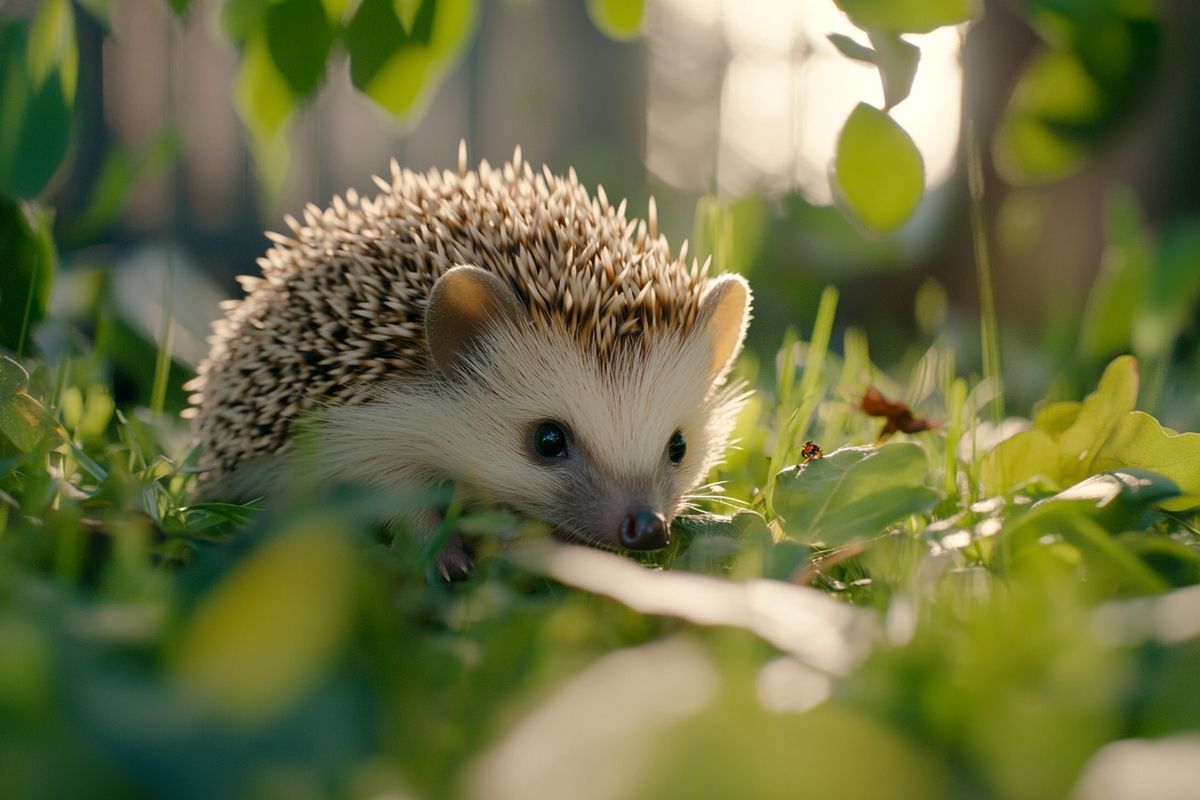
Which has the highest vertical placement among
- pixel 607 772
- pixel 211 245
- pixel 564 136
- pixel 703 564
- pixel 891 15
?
pixel 891 15

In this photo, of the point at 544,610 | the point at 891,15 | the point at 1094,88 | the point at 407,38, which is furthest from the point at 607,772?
the point at 1094,88

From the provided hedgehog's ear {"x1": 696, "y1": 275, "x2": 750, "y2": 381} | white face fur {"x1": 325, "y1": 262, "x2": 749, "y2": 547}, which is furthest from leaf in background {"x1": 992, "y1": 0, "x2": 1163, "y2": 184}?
white face fur {"x1": 325, "y1": 262, "x2": 749, "y2": 547}

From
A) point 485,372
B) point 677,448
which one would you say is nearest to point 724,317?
point 677,448

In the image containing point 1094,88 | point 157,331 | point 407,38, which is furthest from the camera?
point 1094,88

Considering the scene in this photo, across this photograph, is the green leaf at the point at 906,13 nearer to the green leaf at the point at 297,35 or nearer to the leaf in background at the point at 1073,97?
the green leaf at the point at 297,35

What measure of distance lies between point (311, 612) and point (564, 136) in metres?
7.27

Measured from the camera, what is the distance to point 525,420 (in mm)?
2256

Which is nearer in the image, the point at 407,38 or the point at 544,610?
the point at 544,610

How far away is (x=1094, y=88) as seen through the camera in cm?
398

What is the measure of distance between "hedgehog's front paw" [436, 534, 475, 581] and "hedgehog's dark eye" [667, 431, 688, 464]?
55cm

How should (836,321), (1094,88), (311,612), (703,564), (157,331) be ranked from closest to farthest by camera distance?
(311,612)
(703,564)
(157,331)
(1094,88)
(836,321)

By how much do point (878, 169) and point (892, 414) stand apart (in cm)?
79

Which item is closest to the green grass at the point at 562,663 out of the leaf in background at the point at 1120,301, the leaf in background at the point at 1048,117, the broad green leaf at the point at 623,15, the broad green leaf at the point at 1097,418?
the broad green leaf at the point at 1097,418

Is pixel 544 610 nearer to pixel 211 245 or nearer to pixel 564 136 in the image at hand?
pixel 211 245
